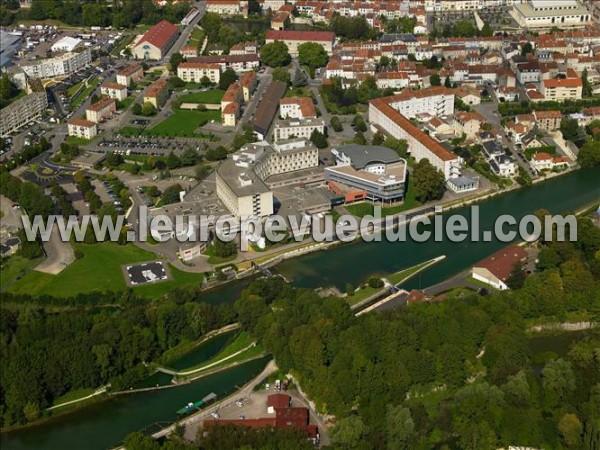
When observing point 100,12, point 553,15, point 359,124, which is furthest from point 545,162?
point 100,12

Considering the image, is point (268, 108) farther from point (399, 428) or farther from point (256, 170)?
point (399, 428)

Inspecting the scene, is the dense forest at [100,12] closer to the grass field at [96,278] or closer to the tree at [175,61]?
the tree at [175,61]

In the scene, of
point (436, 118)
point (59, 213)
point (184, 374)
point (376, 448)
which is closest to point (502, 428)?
point (376, 448)

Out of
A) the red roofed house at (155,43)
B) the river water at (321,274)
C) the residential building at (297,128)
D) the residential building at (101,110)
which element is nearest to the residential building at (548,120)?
the river water at (321,274)

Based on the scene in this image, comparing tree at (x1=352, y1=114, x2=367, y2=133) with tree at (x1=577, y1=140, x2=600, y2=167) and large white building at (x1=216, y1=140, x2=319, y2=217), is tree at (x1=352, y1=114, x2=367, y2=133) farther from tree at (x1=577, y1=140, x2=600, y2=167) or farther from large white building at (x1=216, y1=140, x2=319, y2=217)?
tree at (x1=577, y1=140, x2=600, y2=167)

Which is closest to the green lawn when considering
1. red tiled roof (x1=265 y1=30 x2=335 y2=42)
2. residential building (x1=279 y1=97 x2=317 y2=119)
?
residential building (x1=279 y1=97 x2=317 y2=119)
